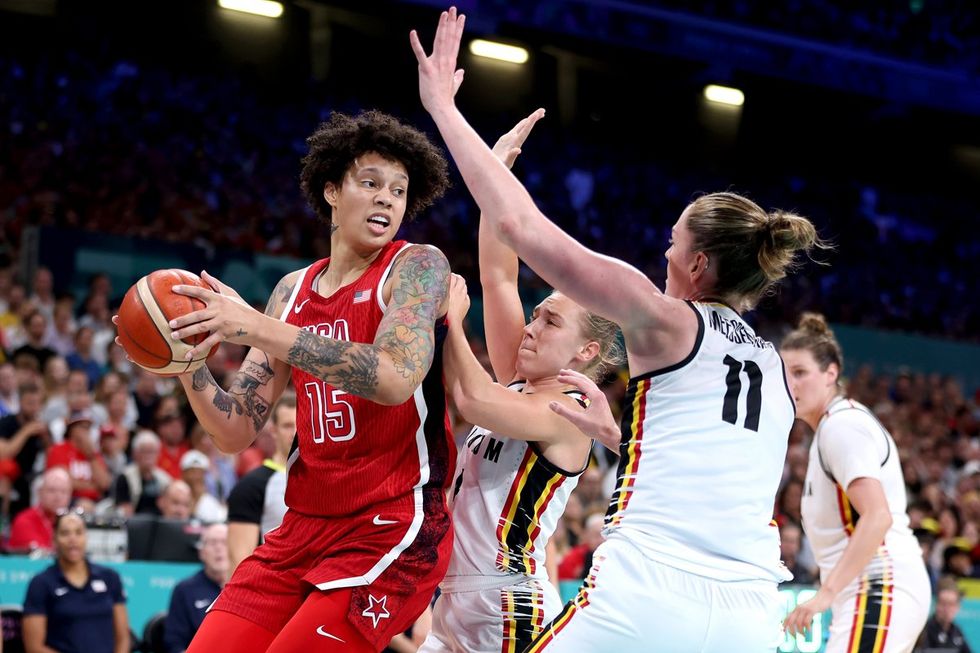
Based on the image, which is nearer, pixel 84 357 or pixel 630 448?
pixel 630 448

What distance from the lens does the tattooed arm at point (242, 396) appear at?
381 cm

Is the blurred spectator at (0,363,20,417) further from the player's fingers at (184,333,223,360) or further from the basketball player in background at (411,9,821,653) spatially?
the basketball player in background at (411,9,821,653)

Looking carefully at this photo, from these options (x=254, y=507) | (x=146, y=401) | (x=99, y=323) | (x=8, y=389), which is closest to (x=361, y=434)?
(x=254, y=507)

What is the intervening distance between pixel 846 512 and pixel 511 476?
198cm

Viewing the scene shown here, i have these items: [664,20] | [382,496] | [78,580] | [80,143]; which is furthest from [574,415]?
[664,20]

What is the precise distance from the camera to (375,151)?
3904 millimetres

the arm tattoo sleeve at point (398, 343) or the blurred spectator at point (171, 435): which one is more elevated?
the arm tattoo sleeve at point (398, 343)

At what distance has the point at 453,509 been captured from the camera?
427 centimetres

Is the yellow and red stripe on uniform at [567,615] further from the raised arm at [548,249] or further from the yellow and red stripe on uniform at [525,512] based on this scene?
the yellow and red stripe on uniform at [525,512]

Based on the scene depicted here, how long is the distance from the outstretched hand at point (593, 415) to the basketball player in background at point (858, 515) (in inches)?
71.4

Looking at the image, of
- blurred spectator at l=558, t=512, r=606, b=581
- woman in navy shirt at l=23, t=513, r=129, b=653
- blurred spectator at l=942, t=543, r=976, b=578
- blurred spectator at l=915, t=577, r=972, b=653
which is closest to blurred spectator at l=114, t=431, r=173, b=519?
woman in navy shirt at l=23, t=513, r=129, b=653

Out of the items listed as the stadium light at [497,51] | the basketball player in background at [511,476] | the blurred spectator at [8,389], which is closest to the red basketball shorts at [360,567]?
the basketball player in background at [511,476]

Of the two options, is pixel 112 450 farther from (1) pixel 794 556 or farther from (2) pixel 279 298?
(2) pixel 279 298

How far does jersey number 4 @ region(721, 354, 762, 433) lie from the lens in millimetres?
3178
